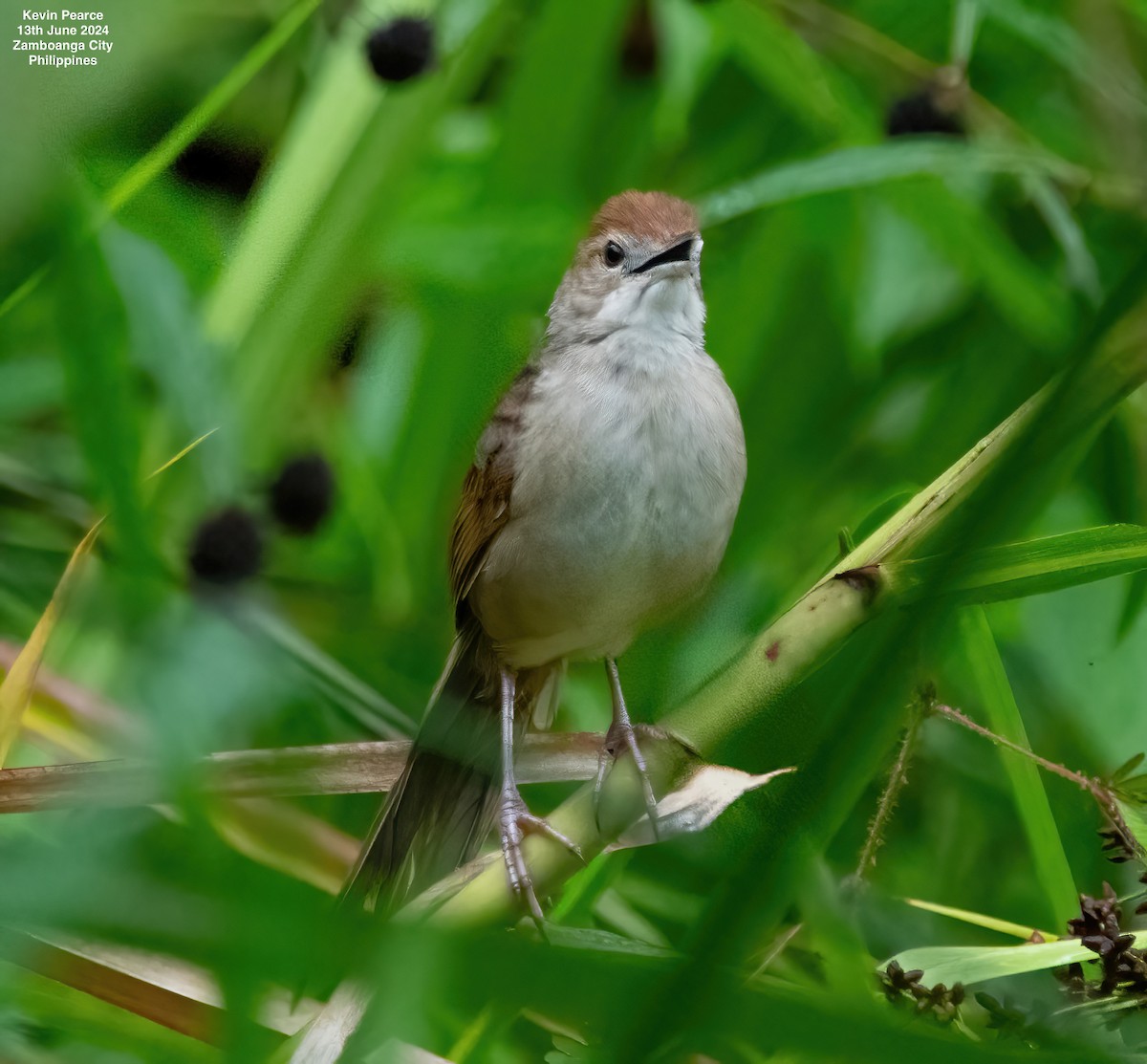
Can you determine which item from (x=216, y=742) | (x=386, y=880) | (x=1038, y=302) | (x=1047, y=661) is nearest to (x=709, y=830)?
(x=216, y=742)

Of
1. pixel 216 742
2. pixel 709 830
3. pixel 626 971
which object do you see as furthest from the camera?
pixel 709 830

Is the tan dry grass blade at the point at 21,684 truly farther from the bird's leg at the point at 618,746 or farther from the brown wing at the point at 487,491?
the bird's leg at the point at 618,746

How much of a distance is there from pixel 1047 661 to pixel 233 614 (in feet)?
4.53

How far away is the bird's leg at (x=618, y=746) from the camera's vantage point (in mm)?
1573

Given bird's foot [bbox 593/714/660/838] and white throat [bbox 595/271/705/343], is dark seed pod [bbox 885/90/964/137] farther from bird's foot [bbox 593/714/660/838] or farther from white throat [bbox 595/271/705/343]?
bird's foot [bbox 593/714/660/838]

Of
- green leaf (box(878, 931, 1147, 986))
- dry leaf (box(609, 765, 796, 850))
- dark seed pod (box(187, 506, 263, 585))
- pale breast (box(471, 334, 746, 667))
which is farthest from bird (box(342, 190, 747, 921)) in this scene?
green leaf (box(878, 931, 1147, 986))

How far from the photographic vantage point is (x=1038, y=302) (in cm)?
265

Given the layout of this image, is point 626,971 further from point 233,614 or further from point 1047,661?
point 1047,661

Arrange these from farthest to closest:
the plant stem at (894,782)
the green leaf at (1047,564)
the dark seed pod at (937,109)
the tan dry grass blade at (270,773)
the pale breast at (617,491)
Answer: the dark seed pod at (937,109)
the pale breast at (617,491)
the plant stem at (894,782)
the green leaf at (1047,564)
the tan dry grass blade at (270,773)

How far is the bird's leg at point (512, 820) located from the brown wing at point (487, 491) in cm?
20

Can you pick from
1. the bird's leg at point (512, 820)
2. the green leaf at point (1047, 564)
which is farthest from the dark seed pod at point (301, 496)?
the green leaf at point (1047, 564)

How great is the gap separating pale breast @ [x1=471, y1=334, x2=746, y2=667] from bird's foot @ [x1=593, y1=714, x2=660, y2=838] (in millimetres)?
178

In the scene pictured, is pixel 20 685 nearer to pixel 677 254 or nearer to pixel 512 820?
pixel 512 820

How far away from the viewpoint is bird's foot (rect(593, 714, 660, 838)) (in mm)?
1567
